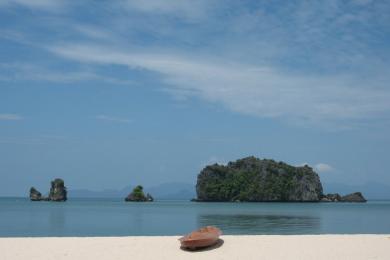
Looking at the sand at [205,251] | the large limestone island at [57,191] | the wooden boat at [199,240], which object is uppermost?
the large limestone island at [57,191]

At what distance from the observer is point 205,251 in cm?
2362

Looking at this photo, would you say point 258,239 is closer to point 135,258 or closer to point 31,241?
point 135,258

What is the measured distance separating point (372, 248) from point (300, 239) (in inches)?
135

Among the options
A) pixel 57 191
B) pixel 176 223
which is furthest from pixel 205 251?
pixel 57 191

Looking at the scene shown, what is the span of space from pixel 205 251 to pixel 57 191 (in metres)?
179

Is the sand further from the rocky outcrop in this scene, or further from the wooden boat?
the rocky outcrop

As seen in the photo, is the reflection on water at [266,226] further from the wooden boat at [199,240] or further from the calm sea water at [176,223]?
the wooden boat at [199,240]

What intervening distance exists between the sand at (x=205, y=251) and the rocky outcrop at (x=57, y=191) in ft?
566

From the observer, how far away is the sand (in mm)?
22812

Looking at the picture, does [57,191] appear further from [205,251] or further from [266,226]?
[205,251]

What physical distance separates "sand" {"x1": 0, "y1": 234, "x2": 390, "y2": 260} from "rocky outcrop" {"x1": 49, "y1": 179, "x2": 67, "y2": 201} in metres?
172

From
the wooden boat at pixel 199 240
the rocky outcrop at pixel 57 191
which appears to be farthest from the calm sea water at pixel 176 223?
the rocky outcrop at pixel 57 191

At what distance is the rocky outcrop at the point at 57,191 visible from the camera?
19438 cm

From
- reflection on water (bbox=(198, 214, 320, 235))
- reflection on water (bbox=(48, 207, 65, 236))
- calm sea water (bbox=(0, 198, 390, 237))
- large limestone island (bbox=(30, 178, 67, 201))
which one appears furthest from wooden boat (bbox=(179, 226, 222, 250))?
large limestone island (bbox=(30, 178, 67, 201))
